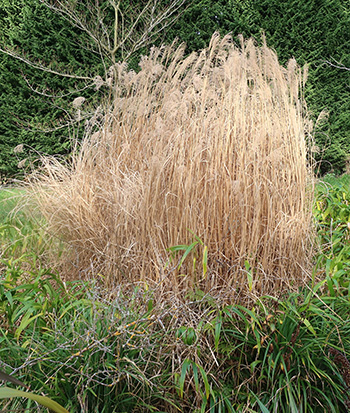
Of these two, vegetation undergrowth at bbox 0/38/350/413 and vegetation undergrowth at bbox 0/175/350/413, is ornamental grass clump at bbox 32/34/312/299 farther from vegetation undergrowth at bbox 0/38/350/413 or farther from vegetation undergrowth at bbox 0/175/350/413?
vegetation undergrowth at bbox 0/175/350/413

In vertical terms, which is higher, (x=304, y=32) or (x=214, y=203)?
(x=304, y=32)

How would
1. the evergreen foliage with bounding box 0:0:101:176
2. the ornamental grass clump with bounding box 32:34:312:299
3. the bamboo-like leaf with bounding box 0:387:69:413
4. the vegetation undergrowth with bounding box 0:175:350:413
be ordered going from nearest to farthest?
the bamboo-like leaf with bounding box 0:387:69:413
the vegetation undergrowth with bounding box 0:175:350:413
the ornamental grass clump with bounding box 32:34:312:299
the evergreen foliage with bounding box 0:0:101:176

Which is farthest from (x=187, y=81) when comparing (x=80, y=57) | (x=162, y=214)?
(x=80, y=57)

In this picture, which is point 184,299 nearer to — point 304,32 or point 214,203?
point 214,203

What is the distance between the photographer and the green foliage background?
657cm

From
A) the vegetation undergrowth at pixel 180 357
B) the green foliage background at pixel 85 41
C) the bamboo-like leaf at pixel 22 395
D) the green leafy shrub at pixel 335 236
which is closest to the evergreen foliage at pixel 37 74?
the green foliage background at pixel 85 41

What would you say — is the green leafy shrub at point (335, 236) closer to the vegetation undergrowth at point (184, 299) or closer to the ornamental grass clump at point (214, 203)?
the vegetation undergrowth at point (184, 299)

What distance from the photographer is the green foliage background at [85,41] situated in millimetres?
6574

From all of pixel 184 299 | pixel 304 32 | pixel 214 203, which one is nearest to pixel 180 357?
pixel 184 299

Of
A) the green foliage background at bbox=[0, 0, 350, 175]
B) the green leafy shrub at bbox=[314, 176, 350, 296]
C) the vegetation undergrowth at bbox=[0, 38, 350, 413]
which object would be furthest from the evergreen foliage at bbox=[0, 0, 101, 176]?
the green leafy shrub at bbox=[314, 176, 350, 296]

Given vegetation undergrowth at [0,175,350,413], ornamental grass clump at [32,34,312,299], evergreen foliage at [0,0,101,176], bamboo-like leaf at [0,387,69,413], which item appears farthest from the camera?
evergreen foliage at [0,0,101,176]

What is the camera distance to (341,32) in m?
6.95

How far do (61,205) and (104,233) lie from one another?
0.35 meters

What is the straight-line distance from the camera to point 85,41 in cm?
662
